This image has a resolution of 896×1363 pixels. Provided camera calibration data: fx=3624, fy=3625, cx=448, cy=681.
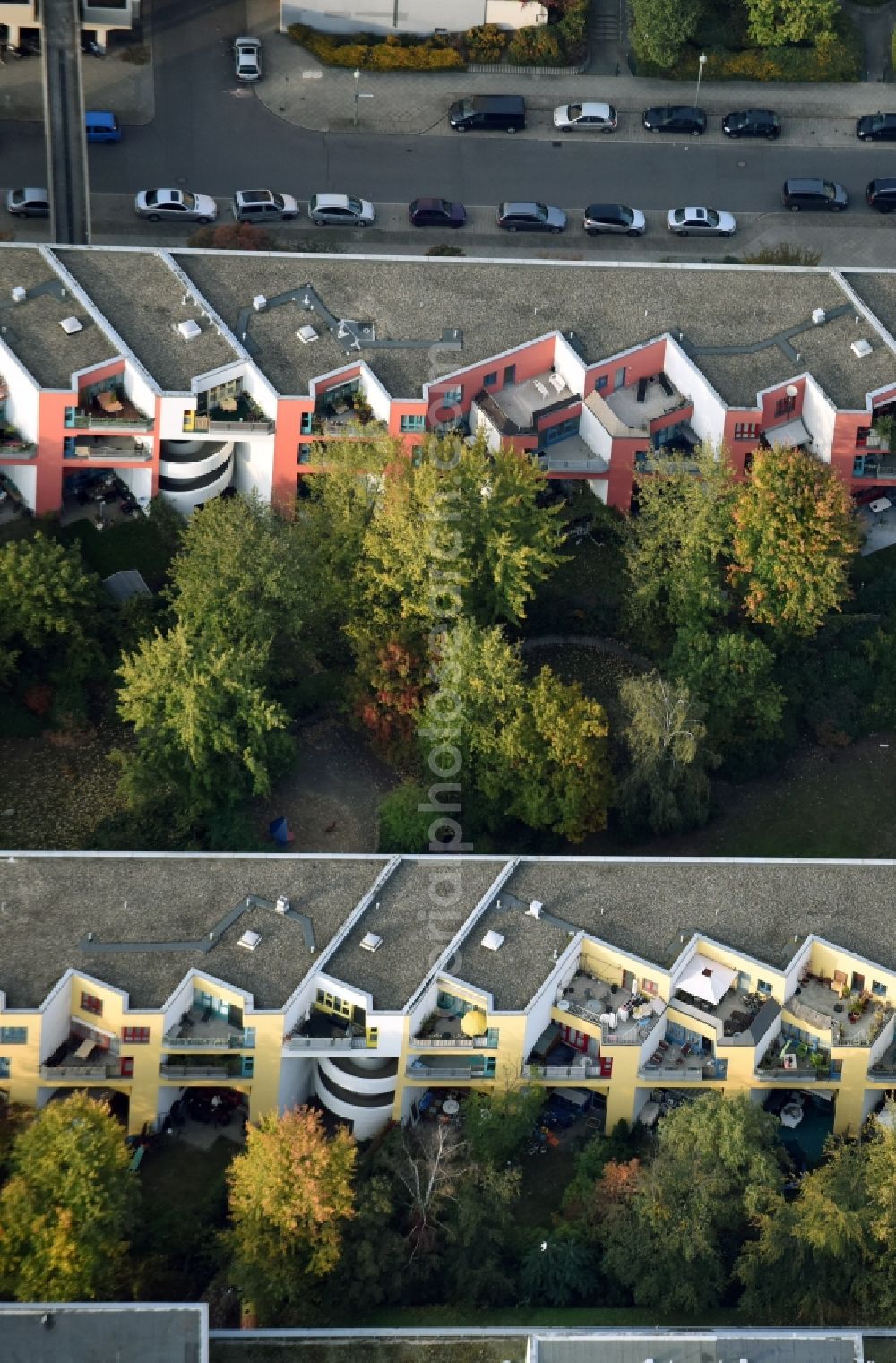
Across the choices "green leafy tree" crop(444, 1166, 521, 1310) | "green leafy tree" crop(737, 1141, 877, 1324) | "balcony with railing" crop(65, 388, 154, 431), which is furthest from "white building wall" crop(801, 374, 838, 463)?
"green leafy tree" crop(444, 1166, 521, 1310)

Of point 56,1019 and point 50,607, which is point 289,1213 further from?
point 50,607

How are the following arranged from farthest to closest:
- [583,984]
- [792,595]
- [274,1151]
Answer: [792,595], [583,984], [274,1151]

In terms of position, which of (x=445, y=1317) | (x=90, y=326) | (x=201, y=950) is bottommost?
(x=445, y=1317)

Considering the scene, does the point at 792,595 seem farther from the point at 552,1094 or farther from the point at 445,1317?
the point at 445,1317

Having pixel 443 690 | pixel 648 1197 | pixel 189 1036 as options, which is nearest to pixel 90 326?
pixel 443 690

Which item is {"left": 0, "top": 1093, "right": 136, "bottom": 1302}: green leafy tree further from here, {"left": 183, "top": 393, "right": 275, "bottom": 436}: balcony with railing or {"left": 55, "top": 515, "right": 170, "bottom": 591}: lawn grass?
{"left": 183, "top": 393, "right": 275, "bottom": 436}: balcony with railing

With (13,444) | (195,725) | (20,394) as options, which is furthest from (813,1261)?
(20,394)
